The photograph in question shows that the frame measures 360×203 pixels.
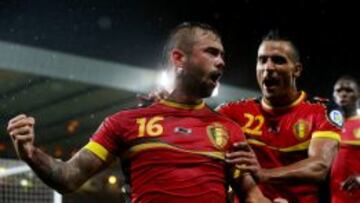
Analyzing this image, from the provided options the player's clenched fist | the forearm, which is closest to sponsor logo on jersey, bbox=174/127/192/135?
the forearm

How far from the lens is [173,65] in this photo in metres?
2.93

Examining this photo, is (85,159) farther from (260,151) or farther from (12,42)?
(12,42)

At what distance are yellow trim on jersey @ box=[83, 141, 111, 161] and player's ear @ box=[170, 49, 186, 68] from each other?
50 centimetres

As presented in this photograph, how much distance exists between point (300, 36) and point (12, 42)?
14.3ft

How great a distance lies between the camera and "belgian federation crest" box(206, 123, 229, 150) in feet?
8.96

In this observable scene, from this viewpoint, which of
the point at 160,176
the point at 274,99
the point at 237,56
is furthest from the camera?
the point at 237,56

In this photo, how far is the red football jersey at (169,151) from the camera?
263 cm

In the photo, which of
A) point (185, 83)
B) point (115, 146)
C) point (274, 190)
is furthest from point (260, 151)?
point (115, 146)

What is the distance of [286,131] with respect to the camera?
3.34 metres

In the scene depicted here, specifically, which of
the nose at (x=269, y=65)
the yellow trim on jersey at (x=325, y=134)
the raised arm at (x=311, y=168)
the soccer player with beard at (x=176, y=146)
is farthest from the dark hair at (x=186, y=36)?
the yellow trim on jersey at (x=325, y=134)

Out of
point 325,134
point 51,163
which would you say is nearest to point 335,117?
point 325,134

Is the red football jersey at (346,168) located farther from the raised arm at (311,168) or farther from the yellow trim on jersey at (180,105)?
the yellow trim on jersey at (180,105)

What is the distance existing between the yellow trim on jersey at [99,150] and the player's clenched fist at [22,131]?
0.34 meters

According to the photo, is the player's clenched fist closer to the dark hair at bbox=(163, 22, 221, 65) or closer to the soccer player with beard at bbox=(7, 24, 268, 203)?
the soccer player with beard at bbox=(7, 24, 268, 203)
